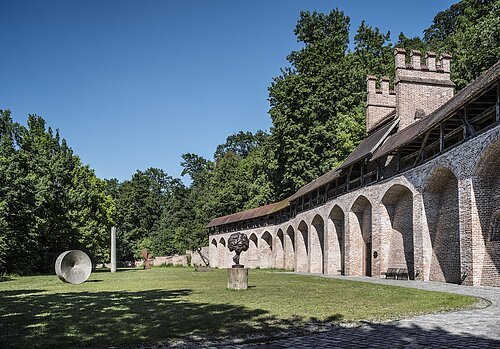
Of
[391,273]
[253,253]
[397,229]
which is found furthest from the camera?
[253,253]

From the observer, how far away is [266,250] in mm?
44750

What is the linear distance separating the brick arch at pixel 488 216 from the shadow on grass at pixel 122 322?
345 inches

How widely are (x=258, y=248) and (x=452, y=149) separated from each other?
30486mm

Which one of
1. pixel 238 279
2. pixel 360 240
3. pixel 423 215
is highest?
pixel 423 215

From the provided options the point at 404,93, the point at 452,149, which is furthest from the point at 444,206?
the point at 404,93

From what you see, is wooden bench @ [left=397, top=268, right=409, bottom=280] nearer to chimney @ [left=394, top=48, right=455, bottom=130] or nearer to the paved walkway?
chimney @ [left=394, top=48, right=455, bottom=130]

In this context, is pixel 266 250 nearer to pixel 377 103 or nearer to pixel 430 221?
pixel 377 103

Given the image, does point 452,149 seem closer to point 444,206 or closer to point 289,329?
point 444,206

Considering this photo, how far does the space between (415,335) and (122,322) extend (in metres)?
4.73

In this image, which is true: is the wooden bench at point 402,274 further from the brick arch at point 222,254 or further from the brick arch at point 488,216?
the brick arch at point 222,254

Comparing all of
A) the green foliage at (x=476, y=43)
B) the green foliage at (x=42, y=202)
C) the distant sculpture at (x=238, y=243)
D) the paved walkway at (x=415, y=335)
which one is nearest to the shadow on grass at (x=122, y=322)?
the paved walkway at (x=415, y=335)

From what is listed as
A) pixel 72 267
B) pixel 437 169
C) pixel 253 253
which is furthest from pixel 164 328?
pixel 253 253

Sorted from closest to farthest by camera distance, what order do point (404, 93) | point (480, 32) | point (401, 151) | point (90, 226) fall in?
1. point (401, 151)
2. point (404, 93)
3. point (480, 32)
4. point (90, 226)

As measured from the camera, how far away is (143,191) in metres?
77.4
